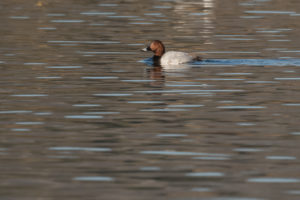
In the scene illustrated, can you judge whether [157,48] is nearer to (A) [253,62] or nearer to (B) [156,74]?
(A) [253,62]

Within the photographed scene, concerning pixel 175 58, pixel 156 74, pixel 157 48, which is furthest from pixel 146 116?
pixel 157 48

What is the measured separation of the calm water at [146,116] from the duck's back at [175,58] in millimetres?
427

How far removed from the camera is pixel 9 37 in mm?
31047

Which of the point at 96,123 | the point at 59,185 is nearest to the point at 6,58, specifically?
the point at 96,123

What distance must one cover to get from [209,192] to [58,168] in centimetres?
226

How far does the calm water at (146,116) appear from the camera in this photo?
10656 millimetres

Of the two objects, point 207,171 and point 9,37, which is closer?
point 207,171

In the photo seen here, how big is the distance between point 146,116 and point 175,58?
9274 millimetres

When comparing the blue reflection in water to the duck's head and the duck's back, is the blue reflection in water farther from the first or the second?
the duck's head

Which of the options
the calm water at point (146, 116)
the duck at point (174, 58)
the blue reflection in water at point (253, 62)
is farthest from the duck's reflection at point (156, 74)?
the blue reflection in water at point (253, 62)

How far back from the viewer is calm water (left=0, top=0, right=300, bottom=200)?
420 inches

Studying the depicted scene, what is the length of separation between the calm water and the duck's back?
16.8 inches

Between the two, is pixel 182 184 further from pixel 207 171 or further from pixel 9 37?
pixel 9 37

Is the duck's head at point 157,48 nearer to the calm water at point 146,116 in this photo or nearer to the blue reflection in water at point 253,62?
the calm water at point 146,116
